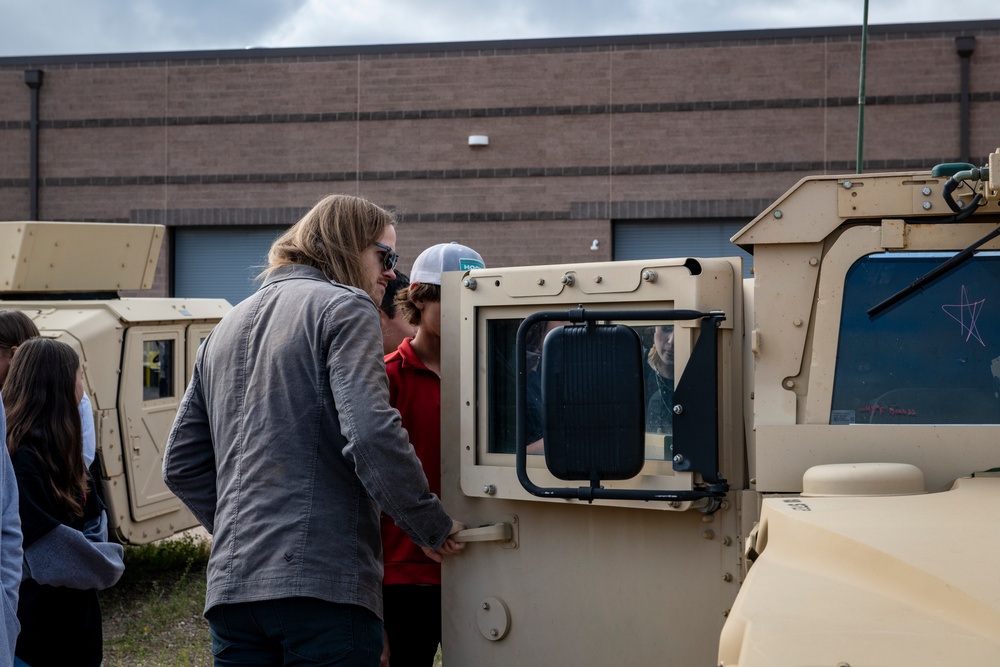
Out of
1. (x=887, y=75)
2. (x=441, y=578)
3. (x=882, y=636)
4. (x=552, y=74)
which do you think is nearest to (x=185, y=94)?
(x=552, y=74)

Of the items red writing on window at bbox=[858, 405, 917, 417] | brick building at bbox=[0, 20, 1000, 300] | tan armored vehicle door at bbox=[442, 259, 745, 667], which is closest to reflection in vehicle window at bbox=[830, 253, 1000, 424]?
red writing on window at bbox=[858, 405, 917, 417]

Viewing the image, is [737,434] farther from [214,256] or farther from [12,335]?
[214,256]

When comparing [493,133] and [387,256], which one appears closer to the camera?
[387,256]

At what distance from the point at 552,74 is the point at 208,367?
1321 cm

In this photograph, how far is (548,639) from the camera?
3078 millimetres

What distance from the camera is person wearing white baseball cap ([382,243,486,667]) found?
3.29 metres

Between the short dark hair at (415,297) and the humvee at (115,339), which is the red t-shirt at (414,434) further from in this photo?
the humvee at (115,339)

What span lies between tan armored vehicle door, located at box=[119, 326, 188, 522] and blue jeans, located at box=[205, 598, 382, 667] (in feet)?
17.7

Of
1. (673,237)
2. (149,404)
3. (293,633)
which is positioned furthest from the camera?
(673,237)

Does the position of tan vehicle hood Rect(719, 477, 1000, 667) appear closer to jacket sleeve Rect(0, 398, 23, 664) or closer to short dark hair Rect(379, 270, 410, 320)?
jacket sleeve Rect(0, 398, 23, 664)

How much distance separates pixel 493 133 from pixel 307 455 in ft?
43.7

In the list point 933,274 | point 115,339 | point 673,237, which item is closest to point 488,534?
point 933,274


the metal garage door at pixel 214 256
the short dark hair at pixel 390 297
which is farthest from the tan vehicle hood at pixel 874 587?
the metal garage door at pixel 214 256

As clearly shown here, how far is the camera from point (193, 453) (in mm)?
2955
